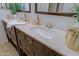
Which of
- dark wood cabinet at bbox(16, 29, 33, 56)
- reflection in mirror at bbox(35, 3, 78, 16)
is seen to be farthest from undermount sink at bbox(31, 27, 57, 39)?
reflection in mirror at bbox(35, 3, 78, 16)

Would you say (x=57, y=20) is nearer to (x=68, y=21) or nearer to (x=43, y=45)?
(x=68, y=21)

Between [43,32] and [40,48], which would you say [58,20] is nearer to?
[43,32]

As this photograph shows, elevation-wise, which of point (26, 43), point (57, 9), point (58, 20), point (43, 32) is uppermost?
point (57, 9)

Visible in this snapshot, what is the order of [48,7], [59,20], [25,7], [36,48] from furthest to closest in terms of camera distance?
[25,7], [48,7], [59,20], [36,48]

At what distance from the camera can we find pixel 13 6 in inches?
114

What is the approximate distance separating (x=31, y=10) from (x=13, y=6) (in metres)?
0.85

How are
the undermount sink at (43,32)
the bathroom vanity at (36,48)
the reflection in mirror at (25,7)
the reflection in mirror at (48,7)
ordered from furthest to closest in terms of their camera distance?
1. the reflection in mirror at (25,7)
2. the reflection in mirror at (48,7)
3. the undermount sink at (43,32)
4. the bathroom vanity at (36,48)

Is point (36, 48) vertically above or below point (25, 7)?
below

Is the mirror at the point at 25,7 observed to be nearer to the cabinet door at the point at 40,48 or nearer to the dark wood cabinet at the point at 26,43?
the dark wood cabinet at the point at 26,43

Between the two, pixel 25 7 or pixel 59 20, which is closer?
pixel 59 20

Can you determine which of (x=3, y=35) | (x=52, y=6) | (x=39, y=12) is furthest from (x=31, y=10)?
(x=3, y=35)

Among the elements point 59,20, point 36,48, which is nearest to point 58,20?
point 59,20

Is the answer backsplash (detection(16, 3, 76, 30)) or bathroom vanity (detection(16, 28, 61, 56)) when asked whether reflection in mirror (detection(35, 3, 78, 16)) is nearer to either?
backsplash (detection(16, 3, 76, 30))

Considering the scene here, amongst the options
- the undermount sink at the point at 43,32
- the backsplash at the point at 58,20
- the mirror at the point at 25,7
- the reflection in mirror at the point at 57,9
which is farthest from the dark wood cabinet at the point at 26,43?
the mirror at the point at 25,7
